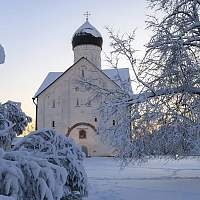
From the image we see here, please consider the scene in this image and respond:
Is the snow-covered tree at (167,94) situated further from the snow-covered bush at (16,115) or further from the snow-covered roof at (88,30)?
the snow-covered roof at (88,30)

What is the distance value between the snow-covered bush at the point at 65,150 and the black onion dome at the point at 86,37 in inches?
1270

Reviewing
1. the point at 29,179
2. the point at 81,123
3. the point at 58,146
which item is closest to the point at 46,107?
the point at 81,123

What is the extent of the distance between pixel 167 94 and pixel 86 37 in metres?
26.6

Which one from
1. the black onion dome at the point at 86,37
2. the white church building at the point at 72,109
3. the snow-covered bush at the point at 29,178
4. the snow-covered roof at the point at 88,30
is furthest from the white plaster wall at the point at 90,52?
the snow-covered bush at the point at 29,178

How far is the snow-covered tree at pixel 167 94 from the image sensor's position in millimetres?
11328

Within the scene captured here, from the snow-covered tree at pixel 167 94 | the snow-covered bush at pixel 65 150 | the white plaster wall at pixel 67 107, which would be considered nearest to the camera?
the snow-covered bush at pixel 65 150

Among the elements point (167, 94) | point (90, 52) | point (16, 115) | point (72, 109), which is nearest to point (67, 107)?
point (72, 109)

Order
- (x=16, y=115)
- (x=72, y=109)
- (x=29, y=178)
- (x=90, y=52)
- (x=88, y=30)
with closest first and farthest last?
(x=29, y=178) → (x=16, y=115) → (x=72, y=109) → (x=90, y=52) → (x=88, y=30)

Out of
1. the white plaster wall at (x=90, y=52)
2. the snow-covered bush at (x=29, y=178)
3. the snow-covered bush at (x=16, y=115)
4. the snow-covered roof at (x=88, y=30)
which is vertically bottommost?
the snow-covered bush at (x=29, y=178)

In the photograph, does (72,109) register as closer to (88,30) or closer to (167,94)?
(88,30)

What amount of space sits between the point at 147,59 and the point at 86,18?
98.3ft

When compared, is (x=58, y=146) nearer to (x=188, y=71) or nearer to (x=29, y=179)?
(x=29, y=179)

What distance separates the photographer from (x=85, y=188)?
544cm

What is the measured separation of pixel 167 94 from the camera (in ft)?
38.2
